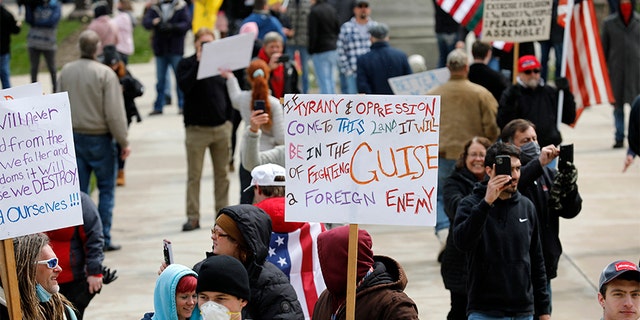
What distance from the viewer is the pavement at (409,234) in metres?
9.62

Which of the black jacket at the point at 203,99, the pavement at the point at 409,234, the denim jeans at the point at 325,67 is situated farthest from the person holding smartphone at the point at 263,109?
the denim jeans at the point at 325,67

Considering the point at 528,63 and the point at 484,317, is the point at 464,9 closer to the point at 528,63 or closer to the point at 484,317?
the point at 528,63

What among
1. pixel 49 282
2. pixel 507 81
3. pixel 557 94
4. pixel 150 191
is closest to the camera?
pixel 49 282

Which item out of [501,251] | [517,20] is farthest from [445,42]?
[501,251]

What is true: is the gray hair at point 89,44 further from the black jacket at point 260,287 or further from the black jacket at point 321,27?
the black jacket at point 321,27

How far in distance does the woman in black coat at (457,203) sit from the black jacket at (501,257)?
2.49 ft

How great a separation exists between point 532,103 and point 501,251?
366cm

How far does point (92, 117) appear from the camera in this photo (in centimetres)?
1084

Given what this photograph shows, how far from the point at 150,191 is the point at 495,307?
300 inches

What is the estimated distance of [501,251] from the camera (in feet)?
22.4

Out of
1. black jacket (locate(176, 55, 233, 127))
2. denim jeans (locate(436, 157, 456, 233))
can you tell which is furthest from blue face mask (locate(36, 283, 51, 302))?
black jacket (locate(176, 55, 233, 127))

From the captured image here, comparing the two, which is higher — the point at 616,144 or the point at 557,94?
the point at 557,94

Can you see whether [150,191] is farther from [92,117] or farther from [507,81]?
[507,81]

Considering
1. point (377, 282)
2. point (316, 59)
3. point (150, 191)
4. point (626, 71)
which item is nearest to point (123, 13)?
point (316, 59)
